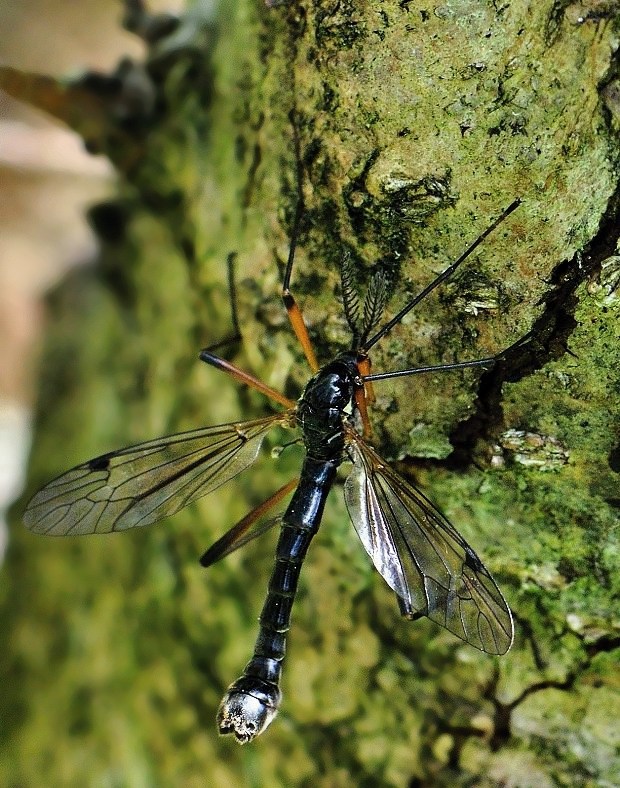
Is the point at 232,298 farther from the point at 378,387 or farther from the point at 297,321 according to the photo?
the point at 378,387

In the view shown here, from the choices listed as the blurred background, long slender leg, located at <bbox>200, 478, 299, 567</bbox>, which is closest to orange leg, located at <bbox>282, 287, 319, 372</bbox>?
long slender leg, located at <bbox>200, 478, 299, 567</bbox>

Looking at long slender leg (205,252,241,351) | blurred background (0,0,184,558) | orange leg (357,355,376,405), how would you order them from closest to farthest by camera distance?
orange leg (357,355,376,405) < long slender leg (205,252,241,351) < blurred background (0,0,184,558)

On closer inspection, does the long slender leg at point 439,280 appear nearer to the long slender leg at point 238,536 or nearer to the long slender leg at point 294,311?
the long slender leg at point 294,311

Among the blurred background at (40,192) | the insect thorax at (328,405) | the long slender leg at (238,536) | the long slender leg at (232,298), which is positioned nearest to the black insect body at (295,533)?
the insect thorax at (328,405)

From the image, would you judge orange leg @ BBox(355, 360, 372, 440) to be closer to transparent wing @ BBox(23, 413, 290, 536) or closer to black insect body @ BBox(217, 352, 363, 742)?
black insect body @ BBox(217, 352, 363, 742)

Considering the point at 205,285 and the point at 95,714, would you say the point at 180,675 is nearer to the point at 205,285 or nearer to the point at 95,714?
the point at 95,714

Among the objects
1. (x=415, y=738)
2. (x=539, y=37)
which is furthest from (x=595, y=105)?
(x=415, y=738)
